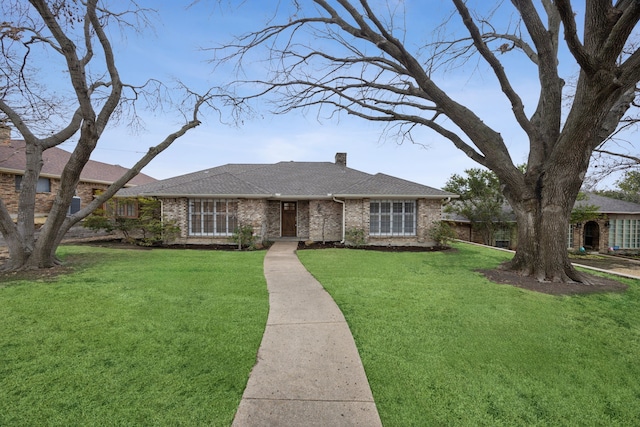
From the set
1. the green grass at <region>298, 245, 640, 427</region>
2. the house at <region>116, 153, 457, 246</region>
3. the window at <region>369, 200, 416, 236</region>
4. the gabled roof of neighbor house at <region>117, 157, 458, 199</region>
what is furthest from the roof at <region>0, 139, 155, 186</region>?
the green grass at <region>298, 245, 640, 427</region>

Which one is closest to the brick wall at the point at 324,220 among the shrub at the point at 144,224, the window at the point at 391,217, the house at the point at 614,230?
the window at the point at 391,217

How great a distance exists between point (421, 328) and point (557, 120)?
7171 millimetres

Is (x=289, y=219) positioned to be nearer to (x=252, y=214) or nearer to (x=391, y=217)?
(x=252, y=214)

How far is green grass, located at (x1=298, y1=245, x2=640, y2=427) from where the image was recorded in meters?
2.62

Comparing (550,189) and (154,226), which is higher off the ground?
(550,189)

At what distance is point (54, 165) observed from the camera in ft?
58.6

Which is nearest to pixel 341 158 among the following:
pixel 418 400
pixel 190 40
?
A: pixel 190 40

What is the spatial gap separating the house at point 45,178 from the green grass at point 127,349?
1132 cm

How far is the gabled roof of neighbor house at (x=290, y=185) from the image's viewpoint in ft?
44.3

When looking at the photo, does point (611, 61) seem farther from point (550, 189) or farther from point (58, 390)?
point (58, 390)

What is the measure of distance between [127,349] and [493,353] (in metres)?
4.30

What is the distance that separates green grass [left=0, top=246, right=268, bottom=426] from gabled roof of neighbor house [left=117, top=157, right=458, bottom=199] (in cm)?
722

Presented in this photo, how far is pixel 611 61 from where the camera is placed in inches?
227

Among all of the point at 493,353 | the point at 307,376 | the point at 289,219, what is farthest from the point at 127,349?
the point at 289,219
